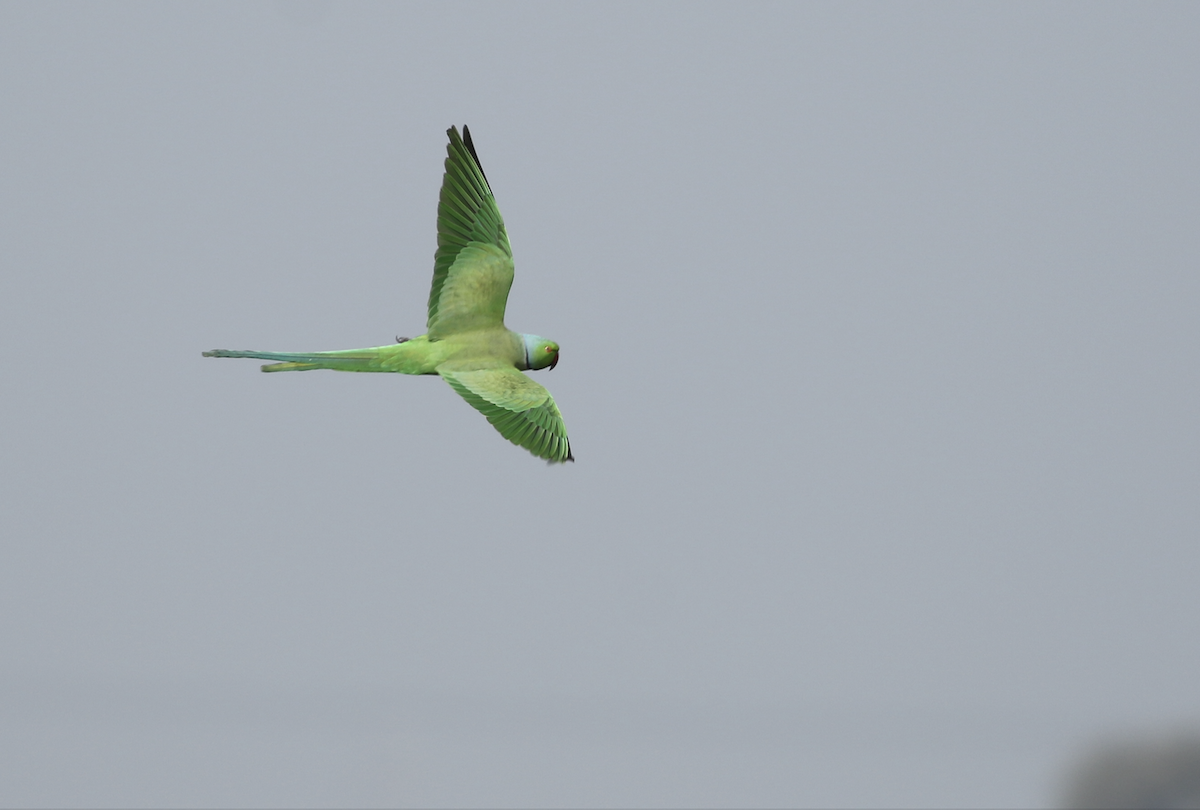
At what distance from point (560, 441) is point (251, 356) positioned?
342 centimetres

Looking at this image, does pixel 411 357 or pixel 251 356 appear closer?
pixel 251 356

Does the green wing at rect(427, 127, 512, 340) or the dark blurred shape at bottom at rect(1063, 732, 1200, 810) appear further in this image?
the dark blurred shape at bottom at rect(1063, 732, 1200, 810)

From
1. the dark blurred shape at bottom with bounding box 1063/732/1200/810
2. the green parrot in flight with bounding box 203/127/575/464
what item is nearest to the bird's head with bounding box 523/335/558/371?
the green parrot in flight with bounding box 203/127/575/464

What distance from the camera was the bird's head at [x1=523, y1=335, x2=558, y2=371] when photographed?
49.6 feet

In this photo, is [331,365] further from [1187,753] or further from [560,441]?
[1187,753]

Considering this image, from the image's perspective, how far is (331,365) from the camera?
14.2 meters

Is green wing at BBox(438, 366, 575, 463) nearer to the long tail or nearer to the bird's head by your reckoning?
the bird's head

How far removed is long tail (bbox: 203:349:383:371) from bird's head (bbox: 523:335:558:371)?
1.75 metres

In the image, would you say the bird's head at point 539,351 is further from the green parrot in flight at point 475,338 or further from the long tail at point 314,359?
the long tail at point 314,359

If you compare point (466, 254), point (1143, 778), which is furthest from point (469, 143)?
point (1143, 778)

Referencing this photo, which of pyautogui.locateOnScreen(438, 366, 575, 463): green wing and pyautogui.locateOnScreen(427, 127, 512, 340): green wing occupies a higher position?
pyautogui.locateOnScreen(427, 127, 512, 340): green wing

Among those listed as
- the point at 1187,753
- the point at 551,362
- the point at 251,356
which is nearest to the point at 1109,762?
the point at 1187,753

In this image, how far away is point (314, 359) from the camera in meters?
14.0

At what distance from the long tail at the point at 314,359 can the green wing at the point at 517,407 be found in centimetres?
82
